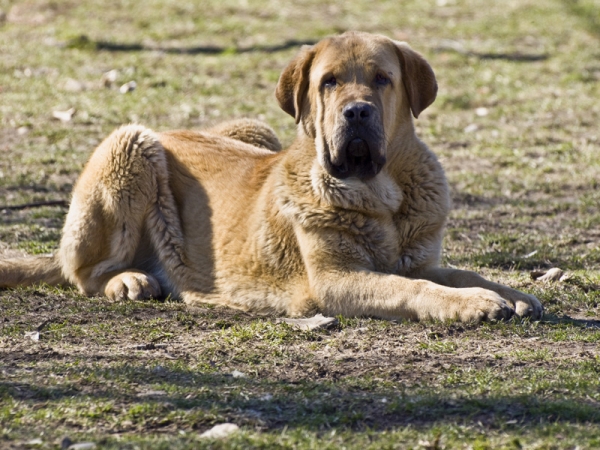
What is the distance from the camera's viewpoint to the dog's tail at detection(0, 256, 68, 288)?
6473 millimetres

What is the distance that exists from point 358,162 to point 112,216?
1.95 metres

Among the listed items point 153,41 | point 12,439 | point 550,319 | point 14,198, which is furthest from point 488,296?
point 153,41

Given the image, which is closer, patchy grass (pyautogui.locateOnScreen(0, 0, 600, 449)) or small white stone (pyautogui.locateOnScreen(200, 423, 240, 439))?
small white stone (pyautogui.locateOnScreen(200, 423, 240, 439))

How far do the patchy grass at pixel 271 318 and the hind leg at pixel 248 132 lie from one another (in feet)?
5.48

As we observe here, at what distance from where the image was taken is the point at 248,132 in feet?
25.1

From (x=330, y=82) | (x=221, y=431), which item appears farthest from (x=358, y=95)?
(x=221, y=431)

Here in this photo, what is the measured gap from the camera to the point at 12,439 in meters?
3.67

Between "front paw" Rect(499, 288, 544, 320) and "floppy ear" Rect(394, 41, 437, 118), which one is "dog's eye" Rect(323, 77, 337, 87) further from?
"front paw" Rect(499, 288, 544, 320)

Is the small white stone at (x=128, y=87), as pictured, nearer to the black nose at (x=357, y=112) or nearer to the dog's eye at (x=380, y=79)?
the dog's eye at (x=380, y=79)

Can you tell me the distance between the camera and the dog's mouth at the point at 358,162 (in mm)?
5570

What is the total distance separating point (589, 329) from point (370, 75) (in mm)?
1961

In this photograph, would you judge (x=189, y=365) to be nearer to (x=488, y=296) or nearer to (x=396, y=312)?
(x=396, y=312)

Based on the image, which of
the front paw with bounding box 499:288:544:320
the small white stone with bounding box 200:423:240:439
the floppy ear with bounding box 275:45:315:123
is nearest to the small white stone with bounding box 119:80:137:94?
the floppy ear with bounding box 275:45:315:123

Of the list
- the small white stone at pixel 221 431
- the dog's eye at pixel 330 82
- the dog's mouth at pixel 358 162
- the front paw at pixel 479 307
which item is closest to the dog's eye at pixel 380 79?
the dog's eye at pixel 330 82
